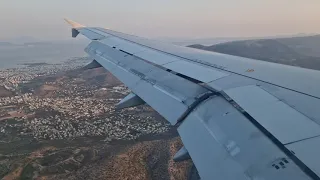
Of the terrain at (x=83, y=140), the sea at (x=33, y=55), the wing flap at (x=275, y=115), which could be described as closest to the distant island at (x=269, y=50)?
the terrain at (x=83, y=140)

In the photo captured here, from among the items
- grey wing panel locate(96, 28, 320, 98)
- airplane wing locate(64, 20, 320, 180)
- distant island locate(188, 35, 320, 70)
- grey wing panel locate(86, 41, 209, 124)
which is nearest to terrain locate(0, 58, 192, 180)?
grey wing panel locate(86, 41, 209, 124)

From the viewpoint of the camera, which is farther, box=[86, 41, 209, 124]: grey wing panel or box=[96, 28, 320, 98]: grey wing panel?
box=[96, 28, 320, 98]: grey wing panel

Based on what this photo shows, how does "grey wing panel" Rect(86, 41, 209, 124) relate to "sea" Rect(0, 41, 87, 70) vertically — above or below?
above

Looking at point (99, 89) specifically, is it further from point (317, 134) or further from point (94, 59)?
point (317, 134)

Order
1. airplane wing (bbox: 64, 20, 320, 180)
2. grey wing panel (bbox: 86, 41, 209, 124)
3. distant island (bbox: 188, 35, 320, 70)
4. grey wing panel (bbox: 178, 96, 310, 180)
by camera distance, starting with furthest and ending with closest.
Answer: distant island (bbox: 188, 35, 320, 70) < grey wing panel (bbox: 86, 41, 209, 124) < airplane wing (bbox: 64, 20, 320, 180) < grey wing panel (bbox: 178, 96, 310, 180)

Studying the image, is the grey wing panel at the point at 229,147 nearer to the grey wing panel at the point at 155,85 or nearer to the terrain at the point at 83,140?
the grey wing panel at the point at 155,85

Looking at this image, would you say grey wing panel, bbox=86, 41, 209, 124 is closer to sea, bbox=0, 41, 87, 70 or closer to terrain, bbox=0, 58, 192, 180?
terrain, bbox=0, 58, 192, 180
